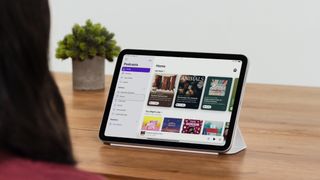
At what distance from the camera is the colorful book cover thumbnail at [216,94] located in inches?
48.6

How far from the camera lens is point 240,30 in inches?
127

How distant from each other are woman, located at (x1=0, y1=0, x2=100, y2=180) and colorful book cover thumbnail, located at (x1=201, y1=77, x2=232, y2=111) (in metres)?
0.62

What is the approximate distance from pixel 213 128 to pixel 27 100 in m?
0.67

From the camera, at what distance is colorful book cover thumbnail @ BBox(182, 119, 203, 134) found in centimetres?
122

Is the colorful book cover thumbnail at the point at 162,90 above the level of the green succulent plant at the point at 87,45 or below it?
above

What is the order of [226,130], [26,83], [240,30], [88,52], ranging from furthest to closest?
[240,30] → [88,52] → [226,130] → [26,83]

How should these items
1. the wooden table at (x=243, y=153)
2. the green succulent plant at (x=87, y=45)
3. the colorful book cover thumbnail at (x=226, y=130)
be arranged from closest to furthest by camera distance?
the wooden table at (x=243, y=153), the colorful book cover thumbnail at (x=226, y=130), the green succulent plant at (x=87, y=45)

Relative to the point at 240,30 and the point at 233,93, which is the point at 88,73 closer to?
the point at 233,93

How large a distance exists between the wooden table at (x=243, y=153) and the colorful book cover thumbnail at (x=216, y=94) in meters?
0.12

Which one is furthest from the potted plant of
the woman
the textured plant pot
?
the woman

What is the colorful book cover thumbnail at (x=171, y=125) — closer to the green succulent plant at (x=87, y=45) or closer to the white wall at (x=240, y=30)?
the green succulent plant at (x=87, y=45)

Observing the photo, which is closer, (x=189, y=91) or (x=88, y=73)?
(x=189, y=91)

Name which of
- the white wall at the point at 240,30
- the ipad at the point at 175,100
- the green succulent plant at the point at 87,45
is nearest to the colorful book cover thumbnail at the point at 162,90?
the ipad at the point at 175,100

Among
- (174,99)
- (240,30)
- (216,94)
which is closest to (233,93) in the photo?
(216,94)
